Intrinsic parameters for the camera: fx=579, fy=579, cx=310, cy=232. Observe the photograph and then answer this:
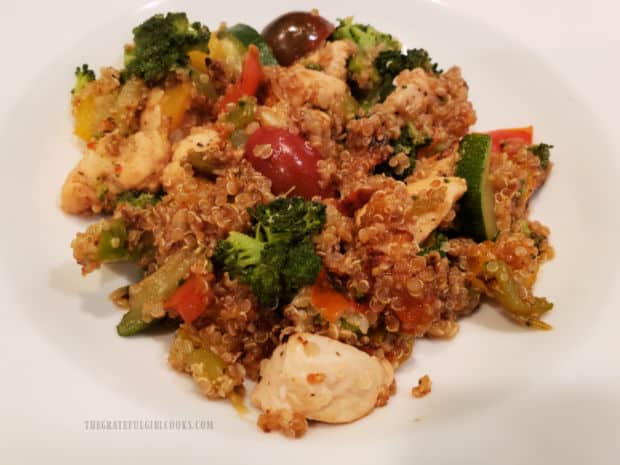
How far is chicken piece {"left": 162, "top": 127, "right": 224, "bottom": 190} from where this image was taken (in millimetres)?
3104

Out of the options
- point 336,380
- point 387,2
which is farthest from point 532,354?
point 387,2

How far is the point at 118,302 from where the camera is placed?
303 cm

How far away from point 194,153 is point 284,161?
53cm

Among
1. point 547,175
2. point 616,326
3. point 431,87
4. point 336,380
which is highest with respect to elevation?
point 431,87

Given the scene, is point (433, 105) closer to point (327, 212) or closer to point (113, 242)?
point (327, 212)

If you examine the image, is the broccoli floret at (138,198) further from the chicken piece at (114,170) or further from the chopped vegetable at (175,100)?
the chopped vegetable at (175,100)

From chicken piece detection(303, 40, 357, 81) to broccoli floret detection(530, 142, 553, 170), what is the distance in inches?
49.8

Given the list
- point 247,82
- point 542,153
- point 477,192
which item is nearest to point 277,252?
point 477,192

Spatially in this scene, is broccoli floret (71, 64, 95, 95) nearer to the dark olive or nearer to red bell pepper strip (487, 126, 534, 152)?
the dark olive

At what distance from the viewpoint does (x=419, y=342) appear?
10.1ft

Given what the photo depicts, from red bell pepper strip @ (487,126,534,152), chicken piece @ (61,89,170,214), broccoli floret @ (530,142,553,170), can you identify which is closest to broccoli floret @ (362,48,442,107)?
red bell pepper strip @ (487,126,534,152)

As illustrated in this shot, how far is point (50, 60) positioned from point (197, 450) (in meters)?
2.80

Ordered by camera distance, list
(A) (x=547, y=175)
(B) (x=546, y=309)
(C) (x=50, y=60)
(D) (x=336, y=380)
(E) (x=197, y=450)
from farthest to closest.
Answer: (C) (x=50, y=60), (A) (x=547, y=175), (B) (x=546, y=309), (D) (x=336, y=380), (E) (x=197, y=450)

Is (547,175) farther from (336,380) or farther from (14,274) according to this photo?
(14,274)
